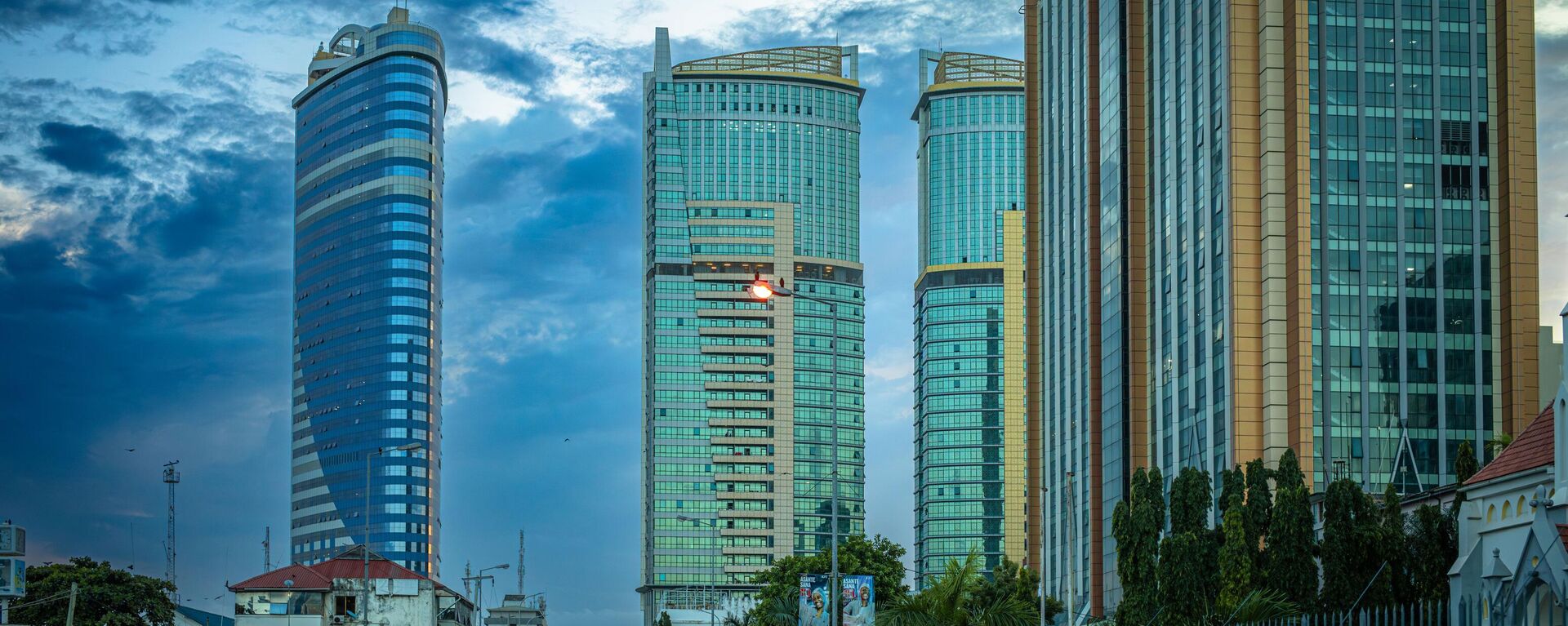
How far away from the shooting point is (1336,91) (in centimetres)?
9338

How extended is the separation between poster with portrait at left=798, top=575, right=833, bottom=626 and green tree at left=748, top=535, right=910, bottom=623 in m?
30.2

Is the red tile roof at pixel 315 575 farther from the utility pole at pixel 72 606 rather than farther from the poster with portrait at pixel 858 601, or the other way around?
the poster with portrait at pixel 858 601

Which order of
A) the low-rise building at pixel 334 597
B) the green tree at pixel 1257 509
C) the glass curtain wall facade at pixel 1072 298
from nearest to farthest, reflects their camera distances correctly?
1. the green tree at pixel 1257 509
2. the low-rise building at pixel 334 597
3. the glass curtain wall facade at pixel 1072 298

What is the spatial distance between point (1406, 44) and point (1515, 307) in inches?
611

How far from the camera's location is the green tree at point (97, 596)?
9625cm

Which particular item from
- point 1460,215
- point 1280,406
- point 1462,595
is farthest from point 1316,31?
point 1462,595

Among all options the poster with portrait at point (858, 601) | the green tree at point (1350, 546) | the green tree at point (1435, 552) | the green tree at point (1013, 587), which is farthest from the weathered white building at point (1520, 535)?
the green tree at point (1013, 587)

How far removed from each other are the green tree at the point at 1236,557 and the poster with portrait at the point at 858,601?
13.3 m

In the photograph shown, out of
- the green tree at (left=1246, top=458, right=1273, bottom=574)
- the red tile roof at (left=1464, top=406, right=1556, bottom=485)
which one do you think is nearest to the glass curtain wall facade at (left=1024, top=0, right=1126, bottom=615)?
the green tree at (left=1246, top=458, right=1273, bottom=574)

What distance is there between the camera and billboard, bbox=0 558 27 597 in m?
94.4

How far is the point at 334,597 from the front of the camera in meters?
113

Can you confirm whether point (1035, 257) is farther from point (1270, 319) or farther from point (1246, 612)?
point (1246, 612)

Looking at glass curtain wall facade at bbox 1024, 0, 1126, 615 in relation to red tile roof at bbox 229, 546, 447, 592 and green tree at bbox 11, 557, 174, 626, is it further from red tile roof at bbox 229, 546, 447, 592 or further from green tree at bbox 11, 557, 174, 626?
green tree at bbox 11, 557, 174, 626

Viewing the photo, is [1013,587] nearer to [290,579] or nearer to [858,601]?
[858,601]
